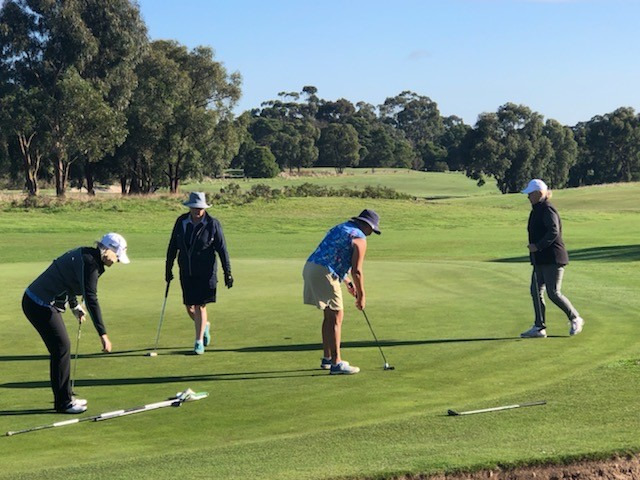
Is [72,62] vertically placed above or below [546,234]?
above

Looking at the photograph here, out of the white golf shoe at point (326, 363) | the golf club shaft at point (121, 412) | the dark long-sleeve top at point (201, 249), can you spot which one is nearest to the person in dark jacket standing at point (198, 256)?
the dark long-sleeve top at point (201, 249)

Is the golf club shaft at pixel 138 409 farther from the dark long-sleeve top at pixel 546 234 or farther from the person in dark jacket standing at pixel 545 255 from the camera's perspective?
the dark long-sleeve top at pixel 546 234

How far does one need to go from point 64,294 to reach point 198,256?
3144 millimetres

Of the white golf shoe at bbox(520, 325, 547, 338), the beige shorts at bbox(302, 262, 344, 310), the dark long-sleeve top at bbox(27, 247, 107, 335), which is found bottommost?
the white golf shoe at bbox(520, 325, 547, 338)

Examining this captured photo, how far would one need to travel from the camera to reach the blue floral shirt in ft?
37.1

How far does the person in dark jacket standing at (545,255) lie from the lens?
1355cm

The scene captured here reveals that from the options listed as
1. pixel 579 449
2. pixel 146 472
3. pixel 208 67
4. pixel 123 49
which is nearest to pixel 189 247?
pixel 146 472

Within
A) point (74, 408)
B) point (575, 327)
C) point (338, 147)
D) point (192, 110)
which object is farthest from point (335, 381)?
point (338, 147)

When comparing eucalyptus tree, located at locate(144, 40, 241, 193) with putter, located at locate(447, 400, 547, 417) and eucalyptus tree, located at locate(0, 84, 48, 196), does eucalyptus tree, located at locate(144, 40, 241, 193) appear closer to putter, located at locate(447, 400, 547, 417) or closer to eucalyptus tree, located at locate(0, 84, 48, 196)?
eucalyptus tree, located at locate(0, 84, 48, 196)

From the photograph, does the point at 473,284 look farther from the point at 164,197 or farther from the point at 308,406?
the point at 164,197

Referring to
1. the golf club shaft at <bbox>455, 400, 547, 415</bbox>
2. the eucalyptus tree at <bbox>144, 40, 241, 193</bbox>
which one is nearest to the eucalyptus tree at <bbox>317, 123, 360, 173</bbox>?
the eucalyptus tree at <bbox>144, 40, 241, 193</bbox>

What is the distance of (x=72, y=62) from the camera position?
67.7 metres

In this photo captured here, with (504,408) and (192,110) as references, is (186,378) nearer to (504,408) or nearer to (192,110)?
(504,408)

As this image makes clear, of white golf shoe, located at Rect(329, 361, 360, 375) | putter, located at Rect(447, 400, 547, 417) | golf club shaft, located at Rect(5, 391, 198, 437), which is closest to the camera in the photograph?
putter, located at Rect(447, 400, 547, 417)
